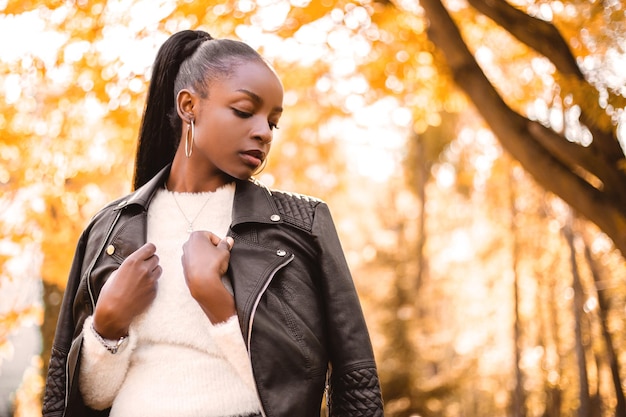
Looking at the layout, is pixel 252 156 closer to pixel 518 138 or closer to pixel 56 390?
pixel 56 390

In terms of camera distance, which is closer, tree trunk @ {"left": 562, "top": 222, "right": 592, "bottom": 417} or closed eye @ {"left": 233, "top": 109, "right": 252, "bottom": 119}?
closed eye @ {"left": 233, "top": 109, "right": 252, "bottom": 119}

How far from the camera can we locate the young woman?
1826 millimetres

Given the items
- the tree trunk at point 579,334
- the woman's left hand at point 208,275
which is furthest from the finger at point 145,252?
the tree trunk at point 579,334

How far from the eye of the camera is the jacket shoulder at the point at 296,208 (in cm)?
201

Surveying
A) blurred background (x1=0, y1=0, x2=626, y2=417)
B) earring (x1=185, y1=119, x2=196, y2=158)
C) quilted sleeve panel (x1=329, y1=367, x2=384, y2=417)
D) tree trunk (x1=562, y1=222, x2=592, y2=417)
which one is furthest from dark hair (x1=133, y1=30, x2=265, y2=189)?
tree trunk (x1=562, y1=222, x2=592, y2=417)

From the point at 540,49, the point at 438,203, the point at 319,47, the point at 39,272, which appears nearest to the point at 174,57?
the point at 540,49

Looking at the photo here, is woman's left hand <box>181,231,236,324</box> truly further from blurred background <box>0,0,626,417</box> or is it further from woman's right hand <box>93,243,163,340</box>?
blurred background <box>0,0,626,417</box>

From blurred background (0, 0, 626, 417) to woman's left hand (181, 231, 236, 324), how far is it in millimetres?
2300

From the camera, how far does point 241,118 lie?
1959 mm

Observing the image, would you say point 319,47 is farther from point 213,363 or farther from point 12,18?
point 213,363

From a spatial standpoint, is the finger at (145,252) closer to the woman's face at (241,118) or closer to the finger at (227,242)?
the finger at (227,242)

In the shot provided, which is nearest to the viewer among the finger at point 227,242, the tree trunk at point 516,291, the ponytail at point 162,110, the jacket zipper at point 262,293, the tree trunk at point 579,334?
the jacket zipper at point 262,293

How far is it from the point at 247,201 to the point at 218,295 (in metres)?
0.33

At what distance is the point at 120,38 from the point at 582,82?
2.93 metres
